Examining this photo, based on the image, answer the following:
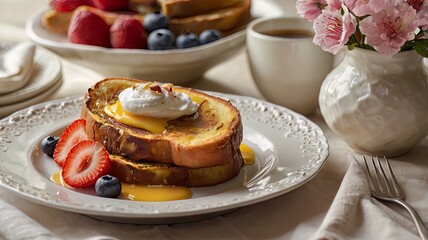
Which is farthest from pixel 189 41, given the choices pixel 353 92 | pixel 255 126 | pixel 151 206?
pixel 151 206

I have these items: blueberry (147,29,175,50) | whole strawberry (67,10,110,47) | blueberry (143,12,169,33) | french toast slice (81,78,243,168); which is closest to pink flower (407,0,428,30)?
french toast slice (81,78,243,168)

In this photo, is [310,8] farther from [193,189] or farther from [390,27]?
[193,189]

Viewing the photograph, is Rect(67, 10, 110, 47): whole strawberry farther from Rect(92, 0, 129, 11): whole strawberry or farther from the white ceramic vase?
the white ceramic vase

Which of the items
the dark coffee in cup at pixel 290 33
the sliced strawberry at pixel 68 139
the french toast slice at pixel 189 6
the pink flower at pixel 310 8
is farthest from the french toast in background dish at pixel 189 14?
the sliced strawberry at pixel 68 139

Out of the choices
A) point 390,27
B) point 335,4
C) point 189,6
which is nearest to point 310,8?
point 335,4

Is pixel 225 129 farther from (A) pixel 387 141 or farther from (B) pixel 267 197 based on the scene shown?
(A) pixel 387 141
